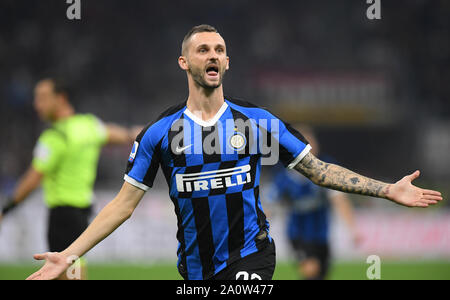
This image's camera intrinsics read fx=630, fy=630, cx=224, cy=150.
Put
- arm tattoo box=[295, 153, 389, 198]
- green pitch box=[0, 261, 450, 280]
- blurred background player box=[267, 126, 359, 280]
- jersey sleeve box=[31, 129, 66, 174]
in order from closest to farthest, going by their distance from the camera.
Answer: arm tattoo box=[295, 153, 389, 198] < jersey sleeve box=[31, 129, 66, 174] < blurred background player box=[267, 126, 359, 280] < green pitch box=[0, 261, 450, 280]

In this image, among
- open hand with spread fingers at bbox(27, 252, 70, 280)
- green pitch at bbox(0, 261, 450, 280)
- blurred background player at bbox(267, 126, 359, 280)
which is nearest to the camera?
open hand with spread fingers at bbox(27, 252, 70, 280)

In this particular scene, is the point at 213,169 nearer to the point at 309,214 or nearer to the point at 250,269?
the point at 250,269

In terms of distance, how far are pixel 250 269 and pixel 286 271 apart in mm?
6969

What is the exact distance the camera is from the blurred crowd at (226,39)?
59.0ft

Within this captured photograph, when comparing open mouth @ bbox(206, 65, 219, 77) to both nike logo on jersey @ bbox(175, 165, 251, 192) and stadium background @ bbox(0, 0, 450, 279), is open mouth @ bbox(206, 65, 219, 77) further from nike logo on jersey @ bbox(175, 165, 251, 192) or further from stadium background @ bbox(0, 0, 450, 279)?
stadium background @ bbox(0, 0, 450, 279)

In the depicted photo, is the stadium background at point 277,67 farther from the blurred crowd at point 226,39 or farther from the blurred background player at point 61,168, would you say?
the blurred background player at point 61,168

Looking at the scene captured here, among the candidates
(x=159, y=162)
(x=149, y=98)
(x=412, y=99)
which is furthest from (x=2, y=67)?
(x=159, y=162)

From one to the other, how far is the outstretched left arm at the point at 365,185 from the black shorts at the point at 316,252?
4.24m

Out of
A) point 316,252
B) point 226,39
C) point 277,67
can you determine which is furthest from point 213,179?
point 226,39

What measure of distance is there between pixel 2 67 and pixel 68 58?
75.2 inches

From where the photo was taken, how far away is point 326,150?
19.0m

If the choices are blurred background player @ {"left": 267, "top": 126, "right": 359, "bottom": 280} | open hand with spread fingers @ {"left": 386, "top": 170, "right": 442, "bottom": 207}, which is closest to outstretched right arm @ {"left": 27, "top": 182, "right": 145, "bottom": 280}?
open hand with spread fingers @ {"left": 386, "top": 170, "right": 442, "bottom": 207}

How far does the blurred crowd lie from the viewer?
59.0 feet

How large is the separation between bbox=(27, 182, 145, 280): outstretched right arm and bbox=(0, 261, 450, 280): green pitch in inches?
241
